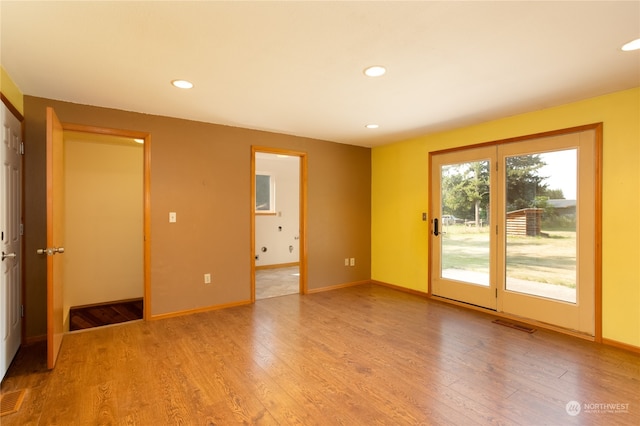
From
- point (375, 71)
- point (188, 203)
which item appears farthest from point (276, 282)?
point (375, 71)

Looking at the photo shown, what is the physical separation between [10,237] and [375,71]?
319 cm

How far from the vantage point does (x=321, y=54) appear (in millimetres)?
2225

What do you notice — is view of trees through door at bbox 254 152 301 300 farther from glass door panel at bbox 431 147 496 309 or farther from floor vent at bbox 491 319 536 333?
floor vent at bbox 491 319 536 333

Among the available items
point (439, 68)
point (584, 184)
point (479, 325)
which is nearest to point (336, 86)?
point (439, 68)

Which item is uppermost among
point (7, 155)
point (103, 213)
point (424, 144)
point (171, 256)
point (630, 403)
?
point (424, 144)

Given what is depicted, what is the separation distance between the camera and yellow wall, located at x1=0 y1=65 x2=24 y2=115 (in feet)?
8.03

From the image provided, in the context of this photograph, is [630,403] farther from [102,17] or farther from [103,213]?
[103,213]

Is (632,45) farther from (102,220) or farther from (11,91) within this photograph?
(102,220)

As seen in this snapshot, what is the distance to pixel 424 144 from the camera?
4672 millimetres

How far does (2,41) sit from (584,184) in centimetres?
480

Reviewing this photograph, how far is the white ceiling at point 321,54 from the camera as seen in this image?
69.2 inches

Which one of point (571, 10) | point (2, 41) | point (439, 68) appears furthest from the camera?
point (439, 68)

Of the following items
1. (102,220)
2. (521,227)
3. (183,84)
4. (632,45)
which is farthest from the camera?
(102,220)

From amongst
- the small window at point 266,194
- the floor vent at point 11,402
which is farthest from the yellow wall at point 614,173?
the floor vent at point 11,402
